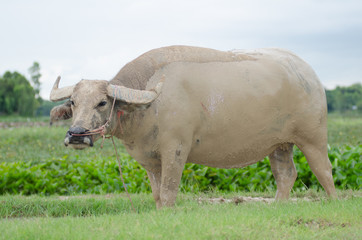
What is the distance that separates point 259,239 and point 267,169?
425 cm

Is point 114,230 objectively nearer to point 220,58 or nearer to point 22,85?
point 220,58

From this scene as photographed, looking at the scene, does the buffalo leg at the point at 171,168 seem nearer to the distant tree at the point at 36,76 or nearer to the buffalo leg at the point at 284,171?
the buffalo leg at the point at 284,171

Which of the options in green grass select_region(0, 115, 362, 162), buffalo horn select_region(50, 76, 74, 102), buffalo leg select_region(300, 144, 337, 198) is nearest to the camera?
buffalo horn select_region(50, 76, 74, 102)

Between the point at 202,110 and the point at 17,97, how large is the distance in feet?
125

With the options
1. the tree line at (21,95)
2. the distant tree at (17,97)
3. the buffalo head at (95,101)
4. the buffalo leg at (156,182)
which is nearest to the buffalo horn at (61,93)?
the buffalo head at (95,101)

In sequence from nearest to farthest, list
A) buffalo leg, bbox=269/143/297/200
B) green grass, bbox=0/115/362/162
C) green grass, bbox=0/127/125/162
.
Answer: buffalo leg, bbox=269/143/297/200
green grass, bbox=0/127/125/162
green grass, bbox=0/115/362/162

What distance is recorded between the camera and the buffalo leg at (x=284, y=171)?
550 centimetres

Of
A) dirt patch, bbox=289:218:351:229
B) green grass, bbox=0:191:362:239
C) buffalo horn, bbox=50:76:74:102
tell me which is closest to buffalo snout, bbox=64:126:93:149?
buffalo horn, bbox=50:76:74:102

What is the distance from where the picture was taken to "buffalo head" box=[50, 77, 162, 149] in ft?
12.6

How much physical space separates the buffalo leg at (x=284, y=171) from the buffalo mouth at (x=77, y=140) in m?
2.74

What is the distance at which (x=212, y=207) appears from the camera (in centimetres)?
451

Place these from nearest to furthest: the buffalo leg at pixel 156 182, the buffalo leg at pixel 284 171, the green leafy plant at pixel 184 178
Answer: the buffalo leg at pixel 156 182 < the buffalo leg at pixel 284 171 < the green leafy plant at pixel 184 178

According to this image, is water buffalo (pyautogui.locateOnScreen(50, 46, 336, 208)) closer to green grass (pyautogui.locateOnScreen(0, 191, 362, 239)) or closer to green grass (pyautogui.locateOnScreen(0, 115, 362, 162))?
green grass (pyautogui.locateOnScreen(0, 191, 362, 239))

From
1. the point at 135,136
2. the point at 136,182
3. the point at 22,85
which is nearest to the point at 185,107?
the point at 135,136
